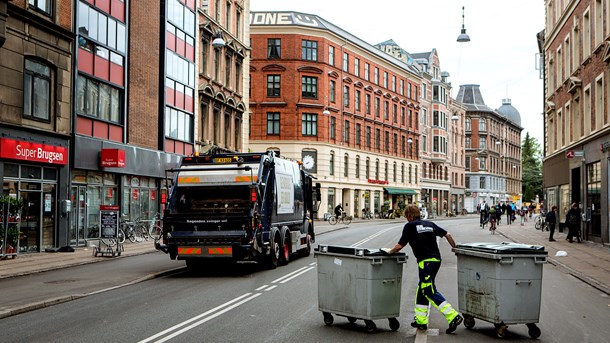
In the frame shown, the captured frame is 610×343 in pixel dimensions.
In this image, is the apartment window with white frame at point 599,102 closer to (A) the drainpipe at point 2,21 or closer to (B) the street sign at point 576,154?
(B) the street sign at point 576,154

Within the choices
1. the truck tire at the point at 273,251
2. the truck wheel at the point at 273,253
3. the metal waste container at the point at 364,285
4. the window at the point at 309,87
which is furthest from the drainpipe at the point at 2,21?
the window at the point at 309,87

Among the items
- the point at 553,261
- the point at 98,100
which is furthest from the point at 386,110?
the point at 553,261

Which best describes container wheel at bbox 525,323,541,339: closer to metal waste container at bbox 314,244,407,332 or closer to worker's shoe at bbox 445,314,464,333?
worker's shoe at bbox 445,314,464,333

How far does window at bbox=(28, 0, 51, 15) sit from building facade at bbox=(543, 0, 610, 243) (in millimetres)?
19154

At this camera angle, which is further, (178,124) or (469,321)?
(178,124)

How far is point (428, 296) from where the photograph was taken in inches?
339

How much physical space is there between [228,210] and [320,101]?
→ 43.4m

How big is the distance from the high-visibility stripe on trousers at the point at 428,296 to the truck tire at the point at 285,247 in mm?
9461

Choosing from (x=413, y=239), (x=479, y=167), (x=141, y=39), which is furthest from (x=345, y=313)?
(x=479, y=167)

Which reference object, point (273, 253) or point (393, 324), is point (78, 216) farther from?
point (393, 324)

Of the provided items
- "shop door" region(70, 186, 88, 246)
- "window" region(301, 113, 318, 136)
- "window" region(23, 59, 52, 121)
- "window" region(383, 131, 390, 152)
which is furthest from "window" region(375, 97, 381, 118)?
"window" region(23, 59, 52, 121)

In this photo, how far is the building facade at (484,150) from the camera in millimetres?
104750

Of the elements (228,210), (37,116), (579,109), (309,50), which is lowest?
(228,210)

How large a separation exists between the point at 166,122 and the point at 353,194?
33077 millimetres
